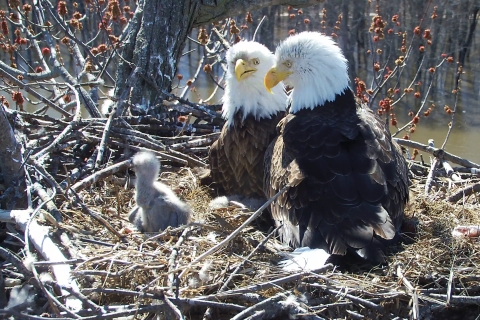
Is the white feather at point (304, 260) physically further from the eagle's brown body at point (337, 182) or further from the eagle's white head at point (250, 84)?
the eagle's white head at point (250, 84)

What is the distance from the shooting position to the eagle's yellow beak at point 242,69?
397 centimetres

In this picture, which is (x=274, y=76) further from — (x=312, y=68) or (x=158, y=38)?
(x=158, y=38)

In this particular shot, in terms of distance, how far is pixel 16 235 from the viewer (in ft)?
9.77

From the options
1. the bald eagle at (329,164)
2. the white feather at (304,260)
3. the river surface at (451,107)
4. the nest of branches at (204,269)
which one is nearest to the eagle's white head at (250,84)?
the bald eagle at (329,164)

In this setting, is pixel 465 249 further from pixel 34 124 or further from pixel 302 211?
pixel 34 124

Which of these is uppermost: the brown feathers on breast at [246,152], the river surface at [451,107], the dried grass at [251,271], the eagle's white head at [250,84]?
the eagle's white head at [250,84]

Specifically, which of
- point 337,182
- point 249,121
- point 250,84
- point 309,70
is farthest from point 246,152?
point 337,182

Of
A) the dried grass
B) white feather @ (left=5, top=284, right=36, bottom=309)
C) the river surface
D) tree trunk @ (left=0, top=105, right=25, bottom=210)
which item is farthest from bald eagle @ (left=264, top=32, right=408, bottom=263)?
the river surface

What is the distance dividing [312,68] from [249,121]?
0.62 metres

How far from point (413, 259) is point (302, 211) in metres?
0.66

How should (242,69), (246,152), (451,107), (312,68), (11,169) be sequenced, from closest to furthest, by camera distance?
(11,169), (312,68), (242,69), (246,152), (451,107)

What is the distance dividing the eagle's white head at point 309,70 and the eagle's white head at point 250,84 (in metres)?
0.21

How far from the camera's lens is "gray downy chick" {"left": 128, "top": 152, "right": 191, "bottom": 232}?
11.5 ft

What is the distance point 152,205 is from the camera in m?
3.51
